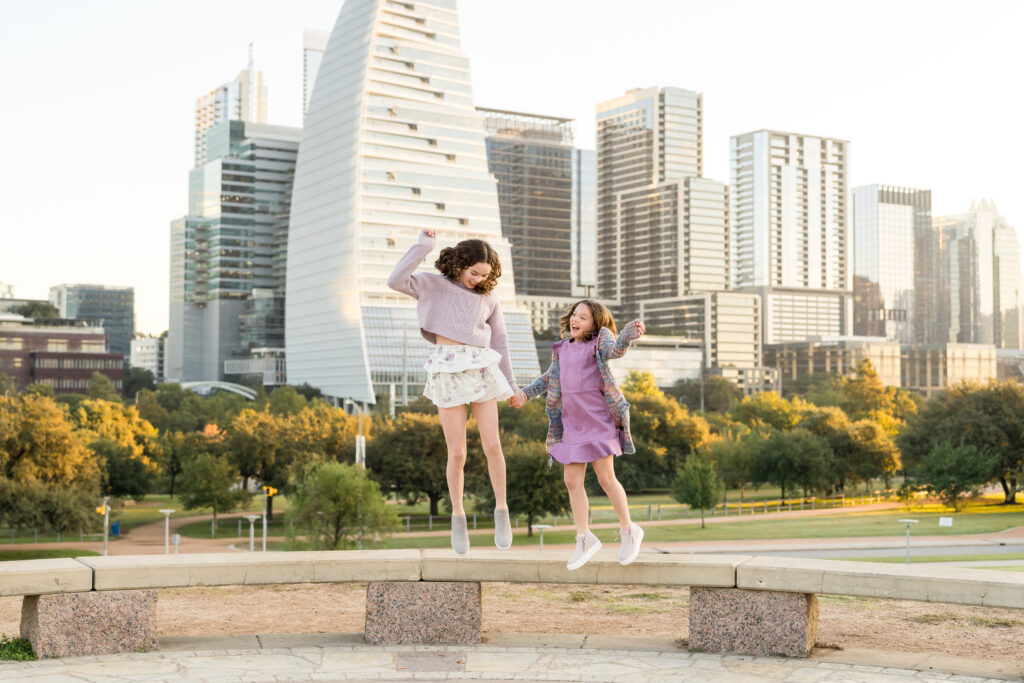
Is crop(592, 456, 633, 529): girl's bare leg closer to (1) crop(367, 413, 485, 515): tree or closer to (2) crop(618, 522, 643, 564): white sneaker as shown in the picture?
(2) crop(618, 522, 643, 564): white sneaker

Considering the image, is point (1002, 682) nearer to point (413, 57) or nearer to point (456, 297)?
point (456, 297)

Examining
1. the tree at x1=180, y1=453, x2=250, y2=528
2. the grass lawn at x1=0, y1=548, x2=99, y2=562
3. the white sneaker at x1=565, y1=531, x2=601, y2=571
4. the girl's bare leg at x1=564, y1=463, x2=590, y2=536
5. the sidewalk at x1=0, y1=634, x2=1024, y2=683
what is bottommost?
the grass lawn at x1=0, y1=548, x2=99, y2=562

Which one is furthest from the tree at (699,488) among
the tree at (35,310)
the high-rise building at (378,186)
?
the tree at (35,310)

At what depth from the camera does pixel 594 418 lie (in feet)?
30.9

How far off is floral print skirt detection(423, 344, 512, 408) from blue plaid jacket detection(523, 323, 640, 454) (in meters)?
0.38

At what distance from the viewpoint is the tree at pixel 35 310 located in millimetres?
164125

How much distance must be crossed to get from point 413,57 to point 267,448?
10787 centimetres

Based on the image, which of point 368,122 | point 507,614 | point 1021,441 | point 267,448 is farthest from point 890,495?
point 368,122

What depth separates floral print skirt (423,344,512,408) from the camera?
9.33 m

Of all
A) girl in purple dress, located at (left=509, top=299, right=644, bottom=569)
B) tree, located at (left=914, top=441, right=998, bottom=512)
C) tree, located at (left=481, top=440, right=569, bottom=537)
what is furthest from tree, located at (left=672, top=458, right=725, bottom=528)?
girl in purple dress, located at (left=509, top=299, right=644, bottom=569)

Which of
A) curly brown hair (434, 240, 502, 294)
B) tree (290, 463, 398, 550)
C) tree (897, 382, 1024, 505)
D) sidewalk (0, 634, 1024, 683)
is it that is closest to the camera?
sidewalk (0, 634, 1024, 683)

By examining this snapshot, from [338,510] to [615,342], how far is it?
110ft

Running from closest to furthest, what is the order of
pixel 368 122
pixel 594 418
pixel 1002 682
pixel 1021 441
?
pixel 1002 682 < pixel 594 418 < pixel 1021 441 < pixel 368 122

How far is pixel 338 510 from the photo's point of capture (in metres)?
41.2
